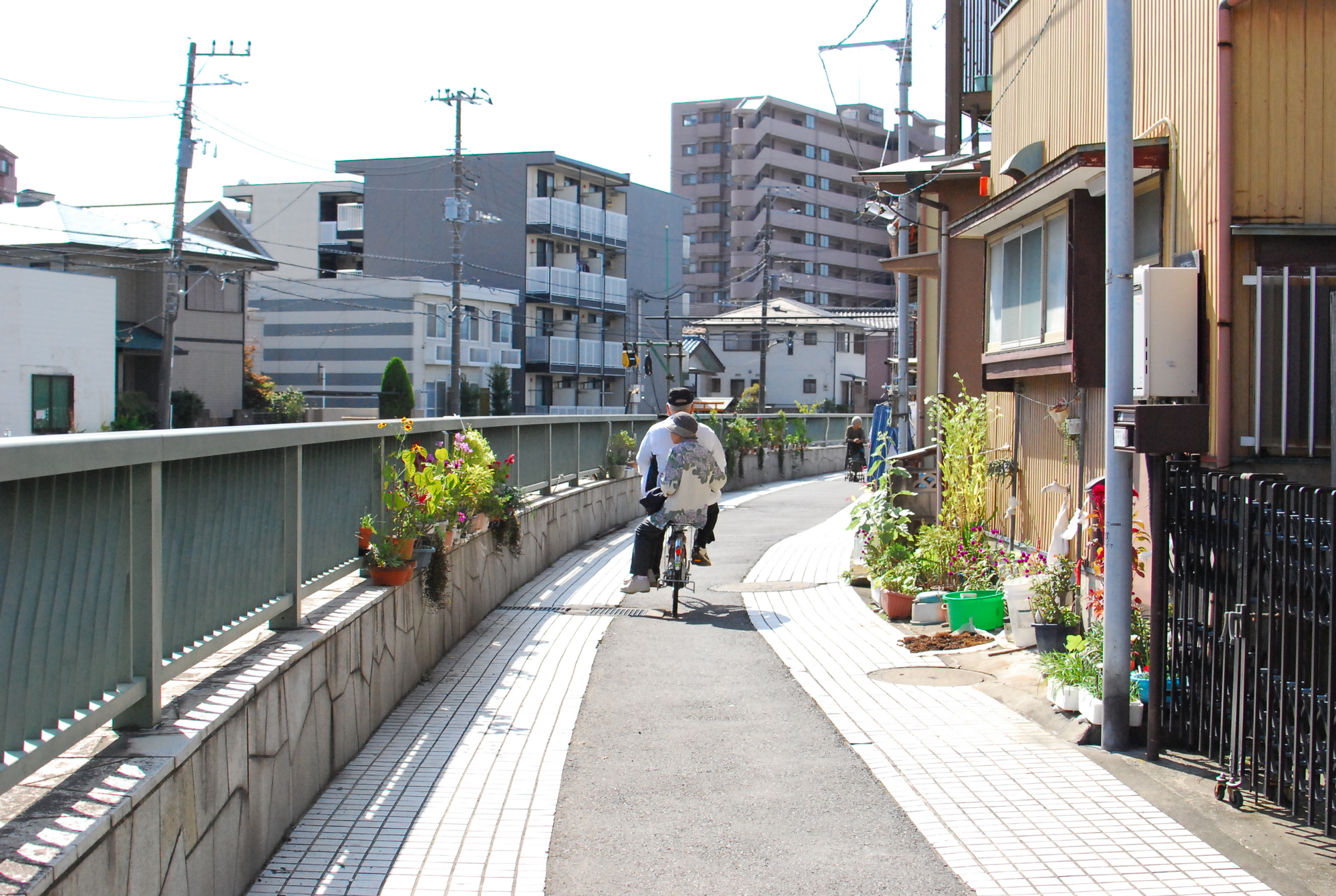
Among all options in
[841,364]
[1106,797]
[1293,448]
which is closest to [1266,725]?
[1106,797]

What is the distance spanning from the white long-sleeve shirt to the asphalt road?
7.60ft

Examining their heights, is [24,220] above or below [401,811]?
above

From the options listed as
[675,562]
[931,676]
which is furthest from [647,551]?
[931,676]

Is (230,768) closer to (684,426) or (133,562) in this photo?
(133,562)

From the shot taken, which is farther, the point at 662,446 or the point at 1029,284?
the point at 662,446

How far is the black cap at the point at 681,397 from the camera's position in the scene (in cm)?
1077

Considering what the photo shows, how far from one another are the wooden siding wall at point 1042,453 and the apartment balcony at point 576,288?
49.5 metres

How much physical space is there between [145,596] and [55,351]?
33641 mm

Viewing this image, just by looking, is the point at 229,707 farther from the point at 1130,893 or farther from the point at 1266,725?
the point at 1266,725

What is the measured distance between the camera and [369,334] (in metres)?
54.7

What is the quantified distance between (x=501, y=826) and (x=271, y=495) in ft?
5.98

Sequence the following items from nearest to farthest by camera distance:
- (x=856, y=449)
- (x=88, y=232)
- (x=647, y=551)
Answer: (x=647, y=551), (x=856, y=449), (x=88, y=232)

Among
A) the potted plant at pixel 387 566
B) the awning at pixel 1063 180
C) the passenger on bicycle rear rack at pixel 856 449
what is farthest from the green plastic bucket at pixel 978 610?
the passenger on bicycle rear rack at pixel 856 449

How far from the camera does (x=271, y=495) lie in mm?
5434
